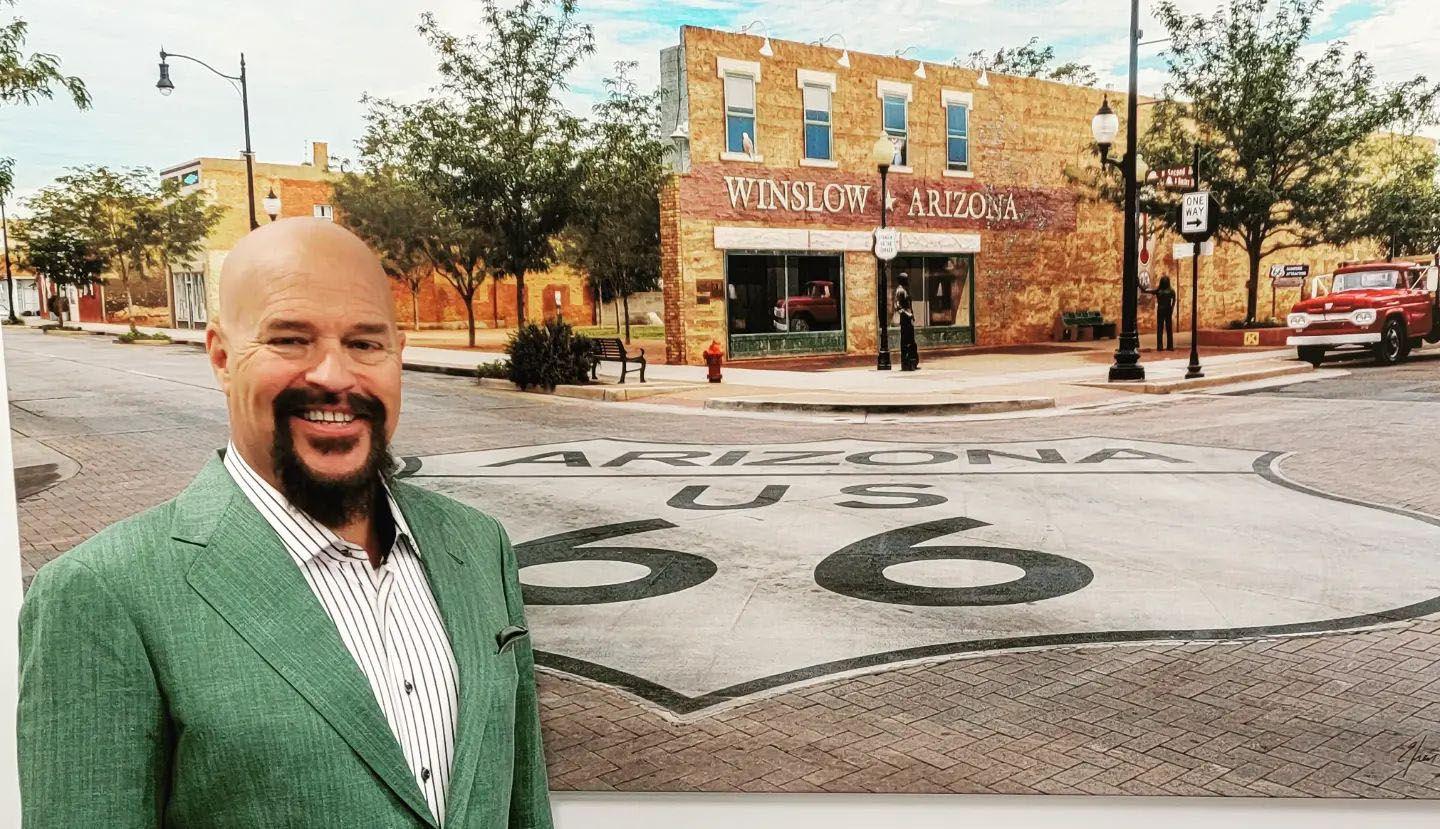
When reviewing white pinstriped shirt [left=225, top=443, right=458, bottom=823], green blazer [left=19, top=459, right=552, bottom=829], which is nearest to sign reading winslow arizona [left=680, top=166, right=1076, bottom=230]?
white pinstriped shirt [left=225, top=443, right=458, bottom=823]

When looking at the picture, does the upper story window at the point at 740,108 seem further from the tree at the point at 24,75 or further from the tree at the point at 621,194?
the tree at the point at 24,75

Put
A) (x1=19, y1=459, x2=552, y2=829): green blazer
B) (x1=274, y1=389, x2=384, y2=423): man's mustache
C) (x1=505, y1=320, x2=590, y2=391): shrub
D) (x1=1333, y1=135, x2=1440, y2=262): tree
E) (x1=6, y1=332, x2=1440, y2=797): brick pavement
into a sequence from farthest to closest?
(x1=505, y1=320, x2=590, y2=391): shrub < (x1=1333, y1=135, x2=1440, y2=262): tree < (x1=6, y1=332, x2=1440, y2=797): brick pavement < (x1=274, y1=389, x2=384, y2=423): man's mustache < (x1=19, y1=459, x2=552, y2=829): green blazer

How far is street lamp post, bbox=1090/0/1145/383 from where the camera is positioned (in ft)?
11.6

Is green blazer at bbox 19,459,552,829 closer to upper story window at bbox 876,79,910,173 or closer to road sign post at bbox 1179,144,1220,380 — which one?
upper story window at bbox 876,79,910,173

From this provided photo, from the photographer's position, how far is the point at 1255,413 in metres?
3.58

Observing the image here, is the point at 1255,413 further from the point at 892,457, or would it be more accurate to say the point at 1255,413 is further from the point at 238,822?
the point at 238,822

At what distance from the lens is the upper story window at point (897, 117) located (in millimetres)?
3725

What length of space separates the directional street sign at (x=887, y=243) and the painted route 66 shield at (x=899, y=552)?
0.71 metres

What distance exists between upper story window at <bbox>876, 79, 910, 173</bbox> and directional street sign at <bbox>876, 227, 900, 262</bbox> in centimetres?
23

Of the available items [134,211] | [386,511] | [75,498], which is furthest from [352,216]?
[386,511]

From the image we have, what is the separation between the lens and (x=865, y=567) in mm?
3334

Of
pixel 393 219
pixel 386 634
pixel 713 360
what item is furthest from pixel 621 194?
pixel 386 634

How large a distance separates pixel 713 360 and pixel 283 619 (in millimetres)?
2332

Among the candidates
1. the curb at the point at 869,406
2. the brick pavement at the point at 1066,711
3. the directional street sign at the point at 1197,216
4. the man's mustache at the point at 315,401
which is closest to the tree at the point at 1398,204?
the directional street sign at the point at 1197,216
